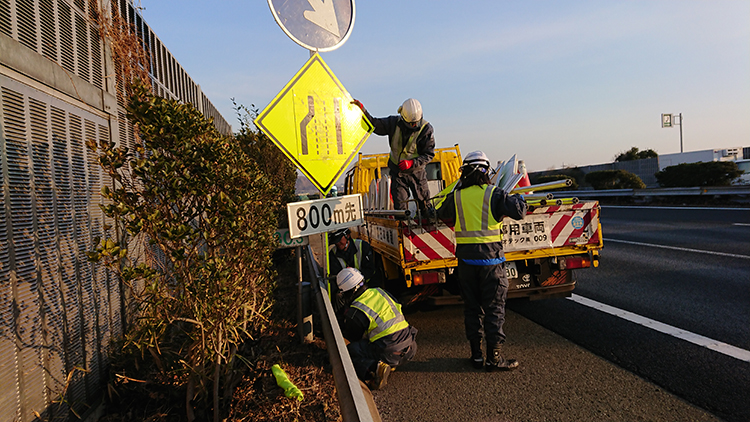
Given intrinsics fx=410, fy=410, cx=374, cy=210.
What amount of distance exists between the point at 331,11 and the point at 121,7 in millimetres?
2410

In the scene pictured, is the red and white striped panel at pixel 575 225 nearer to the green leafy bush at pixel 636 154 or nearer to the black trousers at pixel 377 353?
the black trousers at pixel 377 353

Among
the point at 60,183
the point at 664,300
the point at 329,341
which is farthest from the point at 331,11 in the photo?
the point at 664,300

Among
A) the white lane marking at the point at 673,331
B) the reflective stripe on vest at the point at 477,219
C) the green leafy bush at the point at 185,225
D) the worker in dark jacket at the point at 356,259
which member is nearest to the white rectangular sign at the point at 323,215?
the green leafy bush at the point at 185,225

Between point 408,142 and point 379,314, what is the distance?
2506mm

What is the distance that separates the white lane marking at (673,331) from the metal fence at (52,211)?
5.47 metres

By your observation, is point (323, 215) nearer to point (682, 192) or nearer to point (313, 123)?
point (313, 123)

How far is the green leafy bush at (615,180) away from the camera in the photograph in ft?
80.4

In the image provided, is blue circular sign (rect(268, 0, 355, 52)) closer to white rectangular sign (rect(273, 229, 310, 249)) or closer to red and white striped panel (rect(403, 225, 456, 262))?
white rectangular sign (rect(273, 229, 310, 249))

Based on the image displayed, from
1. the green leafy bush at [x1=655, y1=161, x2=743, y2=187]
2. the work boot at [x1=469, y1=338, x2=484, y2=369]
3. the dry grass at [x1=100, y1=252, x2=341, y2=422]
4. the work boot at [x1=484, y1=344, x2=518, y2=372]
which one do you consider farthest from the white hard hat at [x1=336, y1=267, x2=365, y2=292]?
the green leafy bush at [x1=655, y1=161, x2=743, y2=187]

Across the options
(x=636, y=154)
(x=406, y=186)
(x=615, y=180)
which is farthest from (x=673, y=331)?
(x=636, y=154)

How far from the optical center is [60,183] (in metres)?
2.88

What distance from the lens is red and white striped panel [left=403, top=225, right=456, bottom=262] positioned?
15.2ft

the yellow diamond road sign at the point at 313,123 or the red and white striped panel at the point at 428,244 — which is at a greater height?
the yellow diamond road sign at the point at 313,123

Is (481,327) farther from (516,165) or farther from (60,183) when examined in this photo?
(60,183)
